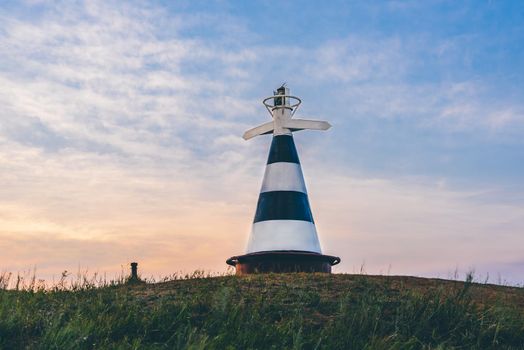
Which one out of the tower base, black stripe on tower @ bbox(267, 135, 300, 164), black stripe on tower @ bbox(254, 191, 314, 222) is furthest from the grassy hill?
A: black stripe on tower @ bbox(267, 135, 300, 164)

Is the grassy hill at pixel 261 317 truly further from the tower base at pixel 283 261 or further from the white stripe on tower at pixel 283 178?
the white stripe on tower at pixel 283 178

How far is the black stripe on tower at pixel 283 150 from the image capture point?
1847 cm

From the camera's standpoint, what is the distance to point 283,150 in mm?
18609

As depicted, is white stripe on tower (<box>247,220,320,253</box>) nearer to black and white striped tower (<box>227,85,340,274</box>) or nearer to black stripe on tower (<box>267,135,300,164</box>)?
black and white striped tower (<box>227,85,340,274</box>)

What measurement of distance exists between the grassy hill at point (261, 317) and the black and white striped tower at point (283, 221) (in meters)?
3.83

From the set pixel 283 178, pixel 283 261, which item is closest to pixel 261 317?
pixel 283 261

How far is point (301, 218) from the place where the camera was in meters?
17.8

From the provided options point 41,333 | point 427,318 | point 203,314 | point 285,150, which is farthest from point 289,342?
point 285,150

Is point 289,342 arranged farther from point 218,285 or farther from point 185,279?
point 185,279

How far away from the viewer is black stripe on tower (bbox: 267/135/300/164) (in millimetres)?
18469

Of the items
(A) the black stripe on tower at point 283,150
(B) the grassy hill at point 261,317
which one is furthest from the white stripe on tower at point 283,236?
(B) the grassy hill at point 261,317

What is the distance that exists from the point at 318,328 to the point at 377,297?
2250mm

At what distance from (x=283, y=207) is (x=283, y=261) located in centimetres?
146

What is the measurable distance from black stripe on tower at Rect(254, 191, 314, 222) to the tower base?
1.00m
